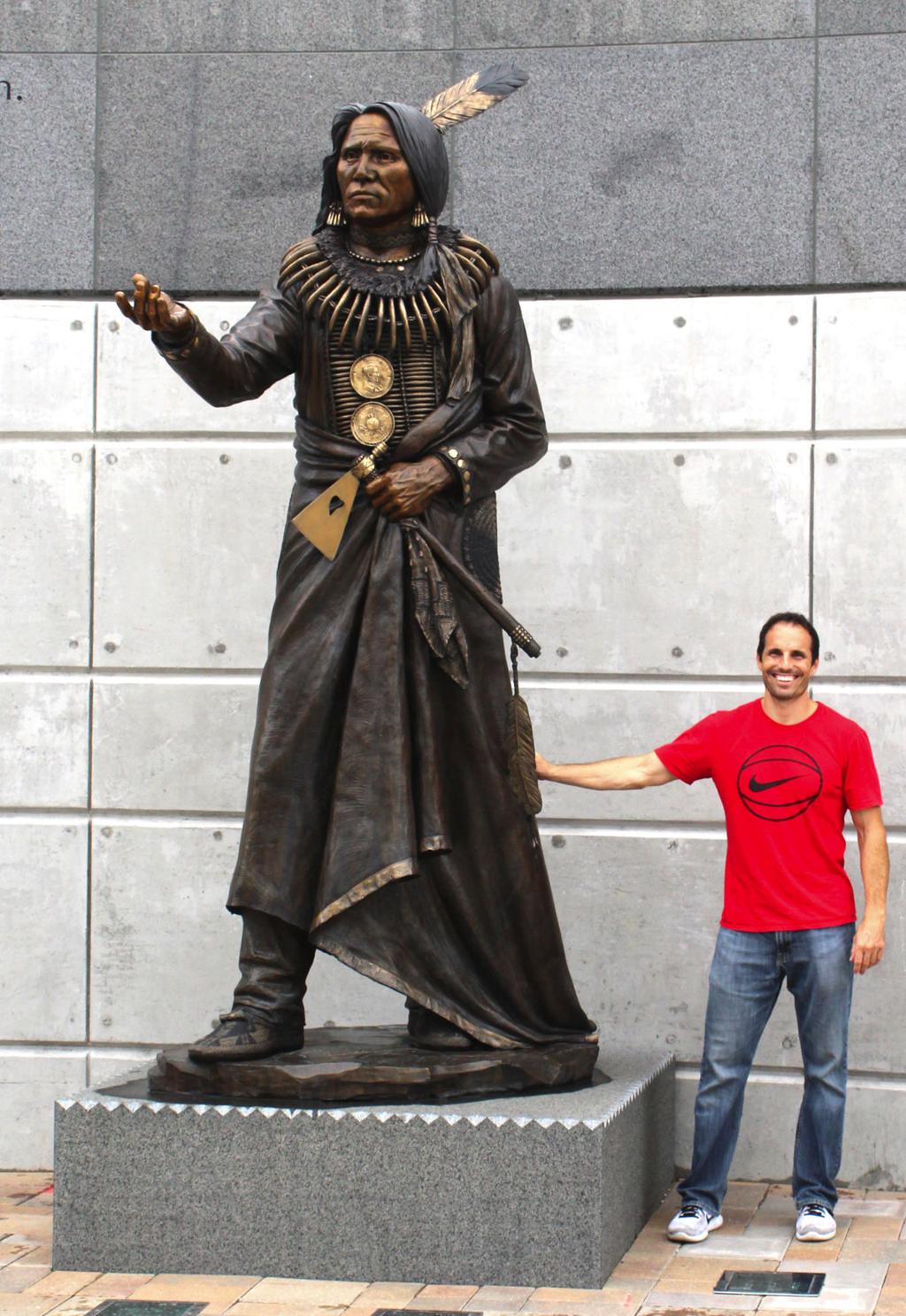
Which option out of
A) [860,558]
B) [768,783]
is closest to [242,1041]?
[768,783]

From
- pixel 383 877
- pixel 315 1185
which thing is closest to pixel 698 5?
pixel 383 877

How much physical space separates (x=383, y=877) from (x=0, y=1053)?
7.01 ft

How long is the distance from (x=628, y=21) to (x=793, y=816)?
2.72 metres

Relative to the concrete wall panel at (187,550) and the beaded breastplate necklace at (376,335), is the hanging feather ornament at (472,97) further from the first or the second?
the concrete wall panel at (187,550)

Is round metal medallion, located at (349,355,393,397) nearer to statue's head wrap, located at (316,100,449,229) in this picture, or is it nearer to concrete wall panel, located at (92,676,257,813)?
statue's head wrap, located at (316,100,449,229)

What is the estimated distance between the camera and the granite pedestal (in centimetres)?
468

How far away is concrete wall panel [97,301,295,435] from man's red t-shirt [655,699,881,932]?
2.04 m

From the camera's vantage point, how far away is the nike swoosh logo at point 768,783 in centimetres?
515

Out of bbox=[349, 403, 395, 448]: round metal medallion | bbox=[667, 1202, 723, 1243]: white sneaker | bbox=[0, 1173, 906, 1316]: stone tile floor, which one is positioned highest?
bbox=[349, 403, 395, 448]: round metal medallion

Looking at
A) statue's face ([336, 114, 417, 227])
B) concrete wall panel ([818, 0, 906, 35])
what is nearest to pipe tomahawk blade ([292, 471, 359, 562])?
statue's face ([336, 114, 417, 227])

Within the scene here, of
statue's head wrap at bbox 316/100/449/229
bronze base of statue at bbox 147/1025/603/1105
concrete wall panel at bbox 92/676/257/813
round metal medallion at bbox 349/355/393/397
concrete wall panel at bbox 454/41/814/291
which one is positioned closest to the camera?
bronze base of statue at bbox 147/1025/603/1105

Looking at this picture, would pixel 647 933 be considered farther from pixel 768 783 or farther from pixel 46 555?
pixel 46 555

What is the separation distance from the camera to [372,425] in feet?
16.5

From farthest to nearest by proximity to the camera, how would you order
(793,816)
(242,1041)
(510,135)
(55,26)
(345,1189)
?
(55,26), (510,135), (793,816), (242,1041), (345,1189)
